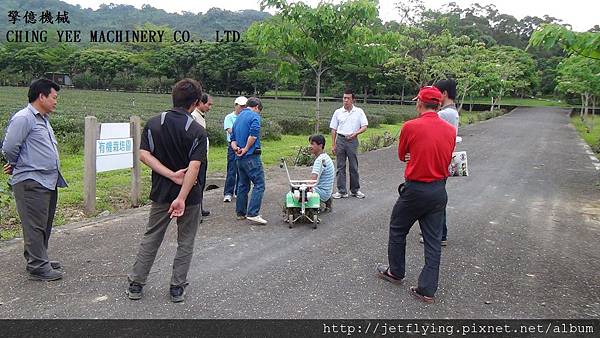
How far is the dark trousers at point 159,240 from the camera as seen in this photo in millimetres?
3885

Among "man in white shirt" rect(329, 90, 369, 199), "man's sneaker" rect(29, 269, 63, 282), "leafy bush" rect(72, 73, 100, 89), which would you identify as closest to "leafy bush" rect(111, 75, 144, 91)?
"leafy bush" rect(72, 73, 100, 89)

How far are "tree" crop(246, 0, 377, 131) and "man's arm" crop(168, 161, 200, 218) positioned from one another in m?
8.74

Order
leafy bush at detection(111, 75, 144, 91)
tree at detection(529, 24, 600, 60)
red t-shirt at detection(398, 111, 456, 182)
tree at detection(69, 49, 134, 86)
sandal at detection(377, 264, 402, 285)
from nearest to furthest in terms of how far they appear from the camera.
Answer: red t-shirt at detection(398, 111, 456, 182) → sandal at detection(377, 264, 402, 285) → tree at detection(529, 24, 600, 60) → tree at detection(69, 49, 134, 86) → leafy bush at detection(111, 75, 144, 91)

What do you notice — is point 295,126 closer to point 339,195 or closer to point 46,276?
point 339,195

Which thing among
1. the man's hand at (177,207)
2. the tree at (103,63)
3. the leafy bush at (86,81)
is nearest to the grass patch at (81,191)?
the man's hand at (177,207)

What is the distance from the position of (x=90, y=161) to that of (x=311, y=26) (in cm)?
715

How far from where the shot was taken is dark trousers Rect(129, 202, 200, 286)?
388cm

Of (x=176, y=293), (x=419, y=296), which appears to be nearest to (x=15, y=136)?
(x=176, y=293)

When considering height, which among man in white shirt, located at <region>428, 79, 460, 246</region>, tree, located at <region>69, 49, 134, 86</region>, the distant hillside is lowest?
man in white shirt, located at <region>428, 79, 460, 246</region>

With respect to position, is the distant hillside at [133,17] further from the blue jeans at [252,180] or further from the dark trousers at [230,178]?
the blue jeans at [252,180]

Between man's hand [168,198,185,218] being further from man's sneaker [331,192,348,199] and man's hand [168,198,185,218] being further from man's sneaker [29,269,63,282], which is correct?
man's sneaker [331,192,348,199]

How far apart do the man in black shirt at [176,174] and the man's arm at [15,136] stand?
1.13 m

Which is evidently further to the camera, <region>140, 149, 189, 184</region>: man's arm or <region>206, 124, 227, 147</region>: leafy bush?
<region>206, 124, 227, 147</region>: leafy bush

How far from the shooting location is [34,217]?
4172 millimetres
